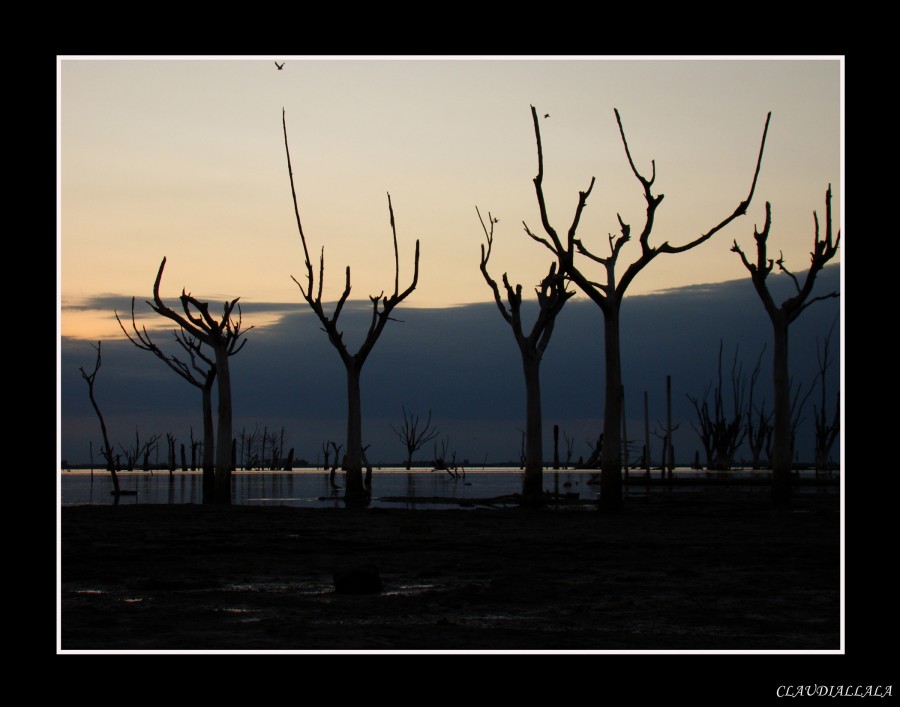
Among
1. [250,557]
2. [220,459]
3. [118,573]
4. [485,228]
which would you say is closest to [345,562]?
[250,557]

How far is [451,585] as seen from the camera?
9617 millimetres

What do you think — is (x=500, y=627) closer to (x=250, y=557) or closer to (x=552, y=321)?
(x=250, y=557)

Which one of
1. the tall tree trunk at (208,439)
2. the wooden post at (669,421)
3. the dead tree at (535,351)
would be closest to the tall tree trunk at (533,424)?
the dead tree at (535,351)

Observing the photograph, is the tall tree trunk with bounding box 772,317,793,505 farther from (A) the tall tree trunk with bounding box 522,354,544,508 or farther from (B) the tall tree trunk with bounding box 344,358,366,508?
(B) the tall tree trunk with bounding box 344,358,366,508

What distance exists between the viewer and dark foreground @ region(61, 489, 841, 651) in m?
7.02

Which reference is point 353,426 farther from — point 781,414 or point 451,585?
point 451,585

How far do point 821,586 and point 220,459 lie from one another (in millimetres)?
17690

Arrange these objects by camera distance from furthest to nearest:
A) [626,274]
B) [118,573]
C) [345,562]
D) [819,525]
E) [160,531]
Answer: [626,274]
[819,525]
[160,531]
[345,562]
[118,573]

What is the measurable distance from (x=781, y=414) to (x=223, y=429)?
11964mm

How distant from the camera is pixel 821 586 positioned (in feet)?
31.1

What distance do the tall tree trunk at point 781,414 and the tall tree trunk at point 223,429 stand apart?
11.7 m

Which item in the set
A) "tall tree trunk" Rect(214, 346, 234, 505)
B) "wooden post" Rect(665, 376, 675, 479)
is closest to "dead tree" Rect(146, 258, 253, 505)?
"tall tree trunk" Rect(214, 346, 234, 505)

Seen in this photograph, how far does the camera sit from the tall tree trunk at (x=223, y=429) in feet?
81.4

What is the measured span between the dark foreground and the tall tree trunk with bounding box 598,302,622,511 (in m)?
3.23
